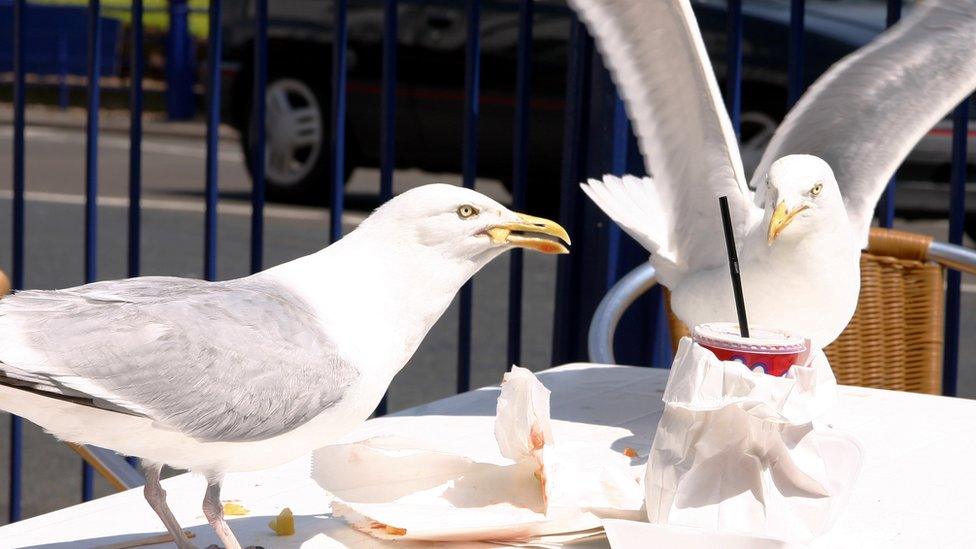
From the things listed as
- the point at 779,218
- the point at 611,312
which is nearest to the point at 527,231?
the point at 779,218

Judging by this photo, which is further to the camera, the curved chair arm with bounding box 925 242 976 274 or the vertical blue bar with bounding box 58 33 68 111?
the vertical blue bar with bounding box 58 33 68 111

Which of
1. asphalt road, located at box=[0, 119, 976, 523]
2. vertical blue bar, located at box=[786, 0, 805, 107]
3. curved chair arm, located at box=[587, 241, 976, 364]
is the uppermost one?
vertical blue bar, located at box=[786, 0, 805, 107]

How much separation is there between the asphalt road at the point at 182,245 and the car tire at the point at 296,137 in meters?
0.18

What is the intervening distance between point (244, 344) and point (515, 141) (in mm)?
1614

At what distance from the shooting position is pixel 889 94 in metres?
2.31

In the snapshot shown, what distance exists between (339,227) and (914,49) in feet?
4.12

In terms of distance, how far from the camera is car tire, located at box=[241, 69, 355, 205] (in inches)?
342

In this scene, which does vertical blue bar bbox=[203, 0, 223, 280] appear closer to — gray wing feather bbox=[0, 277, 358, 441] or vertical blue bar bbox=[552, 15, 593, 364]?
vertical blue bar bbox=[552, 15, 593, 364]

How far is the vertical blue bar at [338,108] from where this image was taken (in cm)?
281

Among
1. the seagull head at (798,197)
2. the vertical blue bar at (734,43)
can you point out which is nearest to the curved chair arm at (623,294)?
the vertical blue bar at (734,43)

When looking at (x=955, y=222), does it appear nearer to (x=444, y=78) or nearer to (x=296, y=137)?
(x=444, y=78)

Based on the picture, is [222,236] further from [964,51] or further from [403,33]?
[964,51]

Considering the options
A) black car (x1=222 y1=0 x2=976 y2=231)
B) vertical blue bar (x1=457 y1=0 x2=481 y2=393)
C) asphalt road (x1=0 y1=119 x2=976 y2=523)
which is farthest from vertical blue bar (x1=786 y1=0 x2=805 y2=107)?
black car (x1=222 y1=0 x2=976 y2=231)

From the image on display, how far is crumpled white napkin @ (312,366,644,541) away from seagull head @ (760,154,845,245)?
56 centimetres
